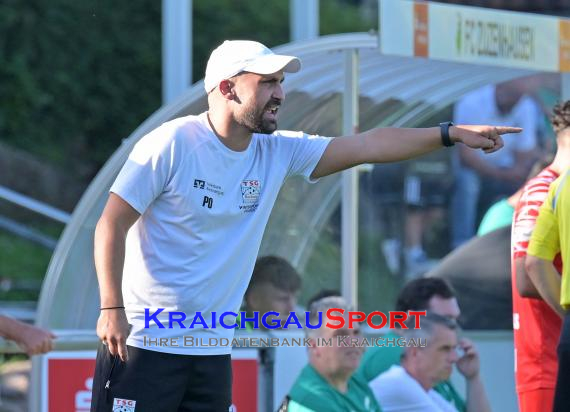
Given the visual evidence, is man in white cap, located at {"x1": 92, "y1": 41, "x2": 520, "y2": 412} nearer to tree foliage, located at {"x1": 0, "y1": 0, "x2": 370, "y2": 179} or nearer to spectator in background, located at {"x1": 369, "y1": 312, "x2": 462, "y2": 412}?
spectator in background, located at {"x1": 369, "y1": 312, "x2": 462, "y2": 412}

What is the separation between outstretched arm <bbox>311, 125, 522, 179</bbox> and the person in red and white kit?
132 cm

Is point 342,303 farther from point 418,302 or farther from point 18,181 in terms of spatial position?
point 18,181

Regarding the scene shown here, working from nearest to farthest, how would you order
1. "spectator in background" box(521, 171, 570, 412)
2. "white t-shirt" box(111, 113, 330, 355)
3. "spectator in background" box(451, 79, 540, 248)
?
"white t-shirt" box(111, 113, 330, 355) < "spectator in background" box(521, 171, 570, 412) < "spectator in background" box(451, 79, 540, 248)

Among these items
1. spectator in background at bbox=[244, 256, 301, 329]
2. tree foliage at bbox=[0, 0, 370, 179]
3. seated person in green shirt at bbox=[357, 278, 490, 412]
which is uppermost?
tree foliage at bbox=[0, 0, 370, 179]

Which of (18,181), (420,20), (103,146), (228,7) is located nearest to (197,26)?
(228,7)

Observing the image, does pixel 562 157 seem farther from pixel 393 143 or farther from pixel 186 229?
pixel 186 229

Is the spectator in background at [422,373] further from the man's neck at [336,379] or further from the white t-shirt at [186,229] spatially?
the white t-shirt at [186,229]

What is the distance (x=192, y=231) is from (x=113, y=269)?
0.35m

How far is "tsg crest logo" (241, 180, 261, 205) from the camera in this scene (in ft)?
17.1

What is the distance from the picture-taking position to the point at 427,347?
7137mm

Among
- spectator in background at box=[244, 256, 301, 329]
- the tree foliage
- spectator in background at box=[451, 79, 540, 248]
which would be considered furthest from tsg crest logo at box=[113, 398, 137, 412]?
the tree foliage

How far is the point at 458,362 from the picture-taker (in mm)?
7516

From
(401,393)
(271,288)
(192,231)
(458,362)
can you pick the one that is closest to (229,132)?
(192,231)

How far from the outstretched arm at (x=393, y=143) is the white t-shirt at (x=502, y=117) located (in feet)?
22.5
